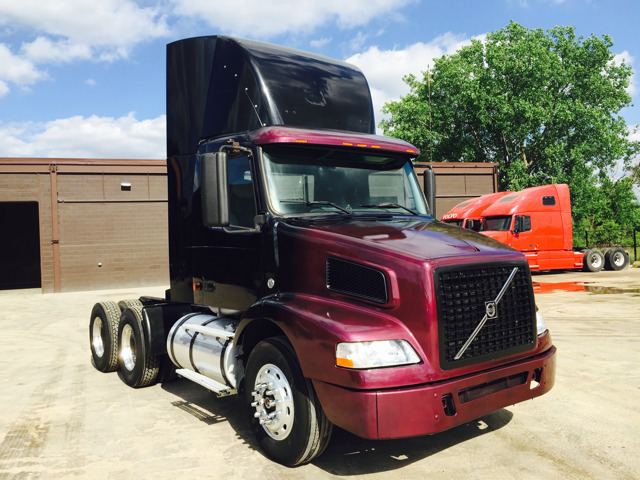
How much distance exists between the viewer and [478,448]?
4629 mm

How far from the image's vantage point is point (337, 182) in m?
5.19

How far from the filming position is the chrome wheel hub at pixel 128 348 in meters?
7.05

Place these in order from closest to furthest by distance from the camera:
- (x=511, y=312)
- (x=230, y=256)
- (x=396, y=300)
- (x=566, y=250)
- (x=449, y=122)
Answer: (x=396, y=300)
(x=511, y=312)
(x=230, y=256)
(x=566, y=250)
(x=449, y=122)

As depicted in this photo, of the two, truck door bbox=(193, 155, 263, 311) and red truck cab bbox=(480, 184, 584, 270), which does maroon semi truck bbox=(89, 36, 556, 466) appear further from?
red truck cab bbox=(480, 184, 584, 270)

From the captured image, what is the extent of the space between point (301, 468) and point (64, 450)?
2120mm

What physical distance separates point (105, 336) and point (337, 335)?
15.9 ft

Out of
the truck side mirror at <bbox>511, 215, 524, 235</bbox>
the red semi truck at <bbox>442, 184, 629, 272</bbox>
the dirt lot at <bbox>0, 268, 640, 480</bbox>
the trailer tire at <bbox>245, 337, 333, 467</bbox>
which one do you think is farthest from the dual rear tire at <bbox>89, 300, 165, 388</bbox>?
the truck side mirror at <bbox>511, 215, 524, 235</bbox>

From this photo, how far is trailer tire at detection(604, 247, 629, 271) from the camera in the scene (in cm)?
2311

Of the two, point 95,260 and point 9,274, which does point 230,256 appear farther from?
point 9,274

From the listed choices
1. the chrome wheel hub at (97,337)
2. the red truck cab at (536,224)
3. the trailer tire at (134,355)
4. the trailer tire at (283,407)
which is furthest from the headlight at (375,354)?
the red truck cab at (536,224)

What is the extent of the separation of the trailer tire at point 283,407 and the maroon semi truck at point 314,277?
0.02 meters

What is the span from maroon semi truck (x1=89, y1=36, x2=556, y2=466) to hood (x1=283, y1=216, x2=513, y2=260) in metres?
0.02

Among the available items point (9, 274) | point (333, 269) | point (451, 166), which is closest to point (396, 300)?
point (333, 269)

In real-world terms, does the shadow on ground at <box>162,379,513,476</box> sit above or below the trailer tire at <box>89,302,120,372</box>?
below
